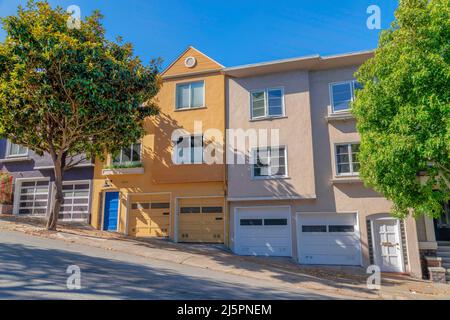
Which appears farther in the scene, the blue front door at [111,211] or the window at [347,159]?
the blue front door at [111,211]

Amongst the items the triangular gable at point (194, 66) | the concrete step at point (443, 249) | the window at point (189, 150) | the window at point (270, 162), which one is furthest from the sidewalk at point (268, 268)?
the triangular gable at point (194, 66)

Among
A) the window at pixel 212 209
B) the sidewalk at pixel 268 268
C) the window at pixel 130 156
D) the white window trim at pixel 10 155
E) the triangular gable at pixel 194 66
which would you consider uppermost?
the triangular gable at pixel 194 66

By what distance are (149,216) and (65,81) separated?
8.44m

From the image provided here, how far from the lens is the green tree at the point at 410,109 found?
875 centimetres

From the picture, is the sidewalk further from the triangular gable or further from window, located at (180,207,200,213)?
the triangular gable

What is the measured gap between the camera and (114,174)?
1809 centimetres

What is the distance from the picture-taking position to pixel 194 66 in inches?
715

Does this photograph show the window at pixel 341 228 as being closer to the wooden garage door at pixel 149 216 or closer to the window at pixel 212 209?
the window at pixel 212 209

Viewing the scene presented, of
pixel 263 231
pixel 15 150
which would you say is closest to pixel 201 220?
pixel 263 231

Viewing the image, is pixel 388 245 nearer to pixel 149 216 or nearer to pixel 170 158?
pixel 170 158

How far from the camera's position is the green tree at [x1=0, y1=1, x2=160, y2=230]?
40.2 ft

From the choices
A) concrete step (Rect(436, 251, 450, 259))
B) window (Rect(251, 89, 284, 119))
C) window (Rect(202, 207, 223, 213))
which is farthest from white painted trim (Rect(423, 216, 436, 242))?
window (Rect(202, 207, 223, 213))

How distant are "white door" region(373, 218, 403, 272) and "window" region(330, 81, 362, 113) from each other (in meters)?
5.67

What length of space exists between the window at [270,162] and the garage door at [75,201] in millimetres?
10289
